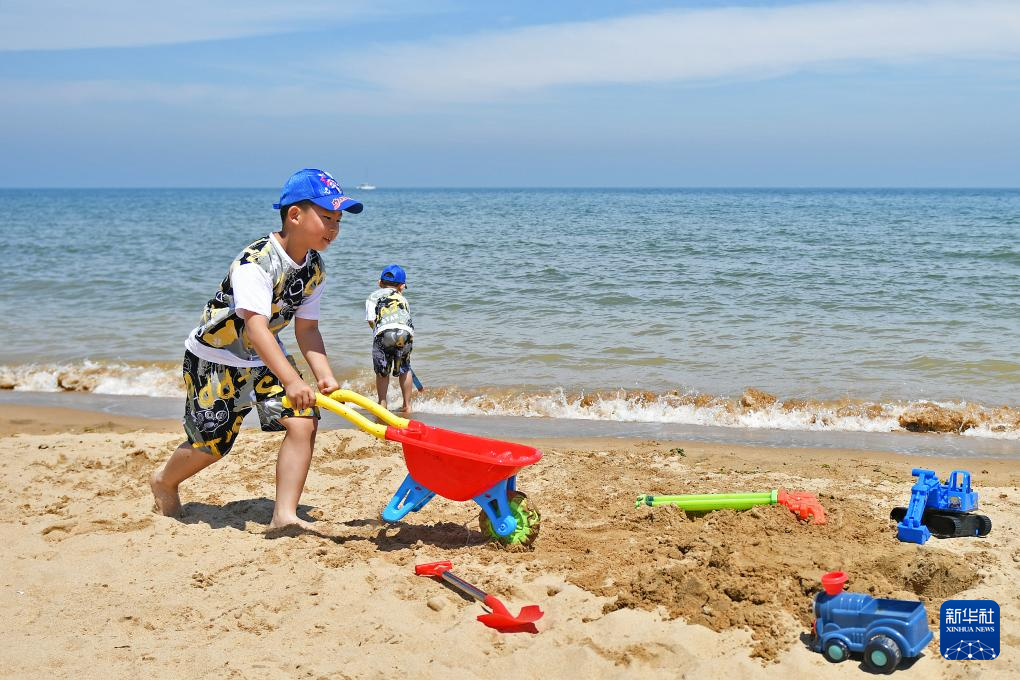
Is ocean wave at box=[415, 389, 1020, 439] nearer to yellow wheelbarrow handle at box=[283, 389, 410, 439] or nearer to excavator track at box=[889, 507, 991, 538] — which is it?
excavator track at box=[889, 507, 991, 538]

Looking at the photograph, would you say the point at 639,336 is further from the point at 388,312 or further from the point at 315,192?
the point at 315,192

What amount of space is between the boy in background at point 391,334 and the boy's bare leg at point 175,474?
329 centimetres

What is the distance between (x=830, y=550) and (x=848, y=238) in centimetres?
2042

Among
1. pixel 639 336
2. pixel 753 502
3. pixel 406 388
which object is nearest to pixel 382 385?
pixel 406 388

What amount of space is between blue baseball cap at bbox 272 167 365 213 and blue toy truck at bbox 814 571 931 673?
2.37 metres

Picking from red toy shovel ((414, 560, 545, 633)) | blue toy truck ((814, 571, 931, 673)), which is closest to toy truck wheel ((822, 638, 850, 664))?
blue toy truck ((814, 571, 931, 673))

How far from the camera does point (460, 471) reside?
12.5ft

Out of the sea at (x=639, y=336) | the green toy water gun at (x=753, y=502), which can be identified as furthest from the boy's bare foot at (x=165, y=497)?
the sea at (x=639, y=336)

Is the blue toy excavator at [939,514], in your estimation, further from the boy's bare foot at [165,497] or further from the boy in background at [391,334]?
the boy in background at [391,334]

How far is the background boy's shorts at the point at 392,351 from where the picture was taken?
7602mm

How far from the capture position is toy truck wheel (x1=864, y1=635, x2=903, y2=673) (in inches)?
112

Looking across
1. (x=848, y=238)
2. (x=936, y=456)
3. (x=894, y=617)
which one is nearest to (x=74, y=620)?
(x=894, y=617)

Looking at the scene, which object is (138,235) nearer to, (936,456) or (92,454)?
(92,454)

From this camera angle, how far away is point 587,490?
4805mm
